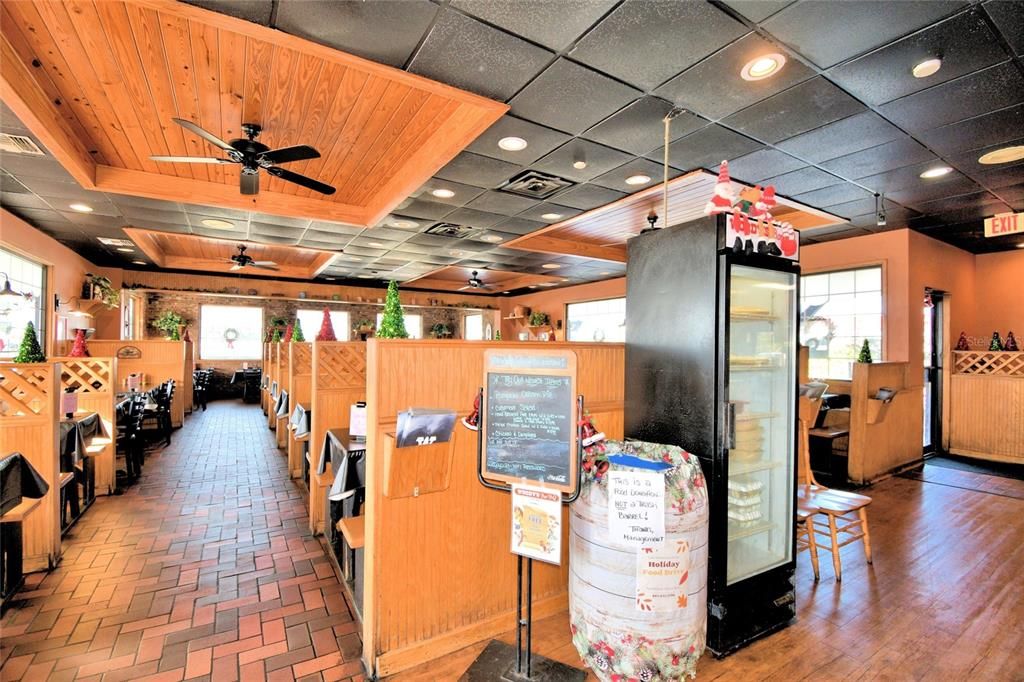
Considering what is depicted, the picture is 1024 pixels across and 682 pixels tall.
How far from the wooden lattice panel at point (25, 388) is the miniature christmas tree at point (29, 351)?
0.20 meters

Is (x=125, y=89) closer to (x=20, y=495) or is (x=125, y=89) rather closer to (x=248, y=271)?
(x=20, y=495)

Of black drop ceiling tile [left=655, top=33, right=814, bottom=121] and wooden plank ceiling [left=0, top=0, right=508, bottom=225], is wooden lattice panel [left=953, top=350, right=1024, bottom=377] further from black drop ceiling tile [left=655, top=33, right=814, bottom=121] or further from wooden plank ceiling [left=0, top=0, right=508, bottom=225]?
wooden plank ceiling [left=0, top=0, right=508, bottom=225]

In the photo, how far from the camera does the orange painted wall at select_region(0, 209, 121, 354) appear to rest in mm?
5219

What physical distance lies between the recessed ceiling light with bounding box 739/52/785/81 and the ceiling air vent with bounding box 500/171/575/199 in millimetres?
1876

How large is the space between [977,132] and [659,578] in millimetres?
3795

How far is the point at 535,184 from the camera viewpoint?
443 centimetres

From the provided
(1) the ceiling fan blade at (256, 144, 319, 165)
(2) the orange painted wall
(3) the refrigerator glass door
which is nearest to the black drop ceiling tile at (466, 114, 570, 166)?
(1) the ceiling fan blade at (256, 144, 319, 165)

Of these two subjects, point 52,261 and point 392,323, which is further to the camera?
point 52,261

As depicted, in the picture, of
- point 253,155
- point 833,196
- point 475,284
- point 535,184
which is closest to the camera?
point 253,155

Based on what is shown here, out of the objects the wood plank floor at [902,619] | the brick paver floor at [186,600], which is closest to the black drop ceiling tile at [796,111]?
the wood plank floor at [902,619]

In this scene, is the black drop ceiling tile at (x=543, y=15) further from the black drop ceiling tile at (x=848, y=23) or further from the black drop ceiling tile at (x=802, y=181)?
the black drop ceiling tile at (x=802, y=181)

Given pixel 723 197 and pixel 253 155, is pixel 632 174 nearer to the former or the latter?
pixel 723 197

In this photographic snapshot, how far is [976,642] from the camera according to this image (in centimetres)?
232

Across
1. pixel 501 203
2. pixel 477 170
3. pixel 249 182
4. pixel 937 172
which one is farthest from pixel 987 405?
pixel 249 182
